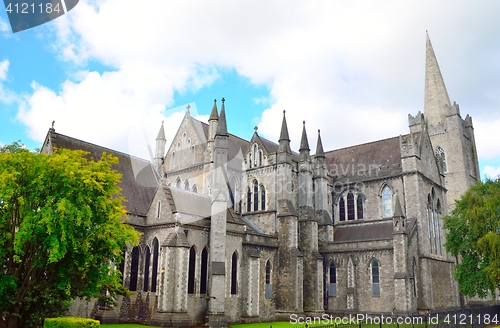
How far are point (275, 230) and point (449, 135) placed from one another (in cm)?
3626

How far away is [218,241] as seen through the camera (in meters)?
29.3

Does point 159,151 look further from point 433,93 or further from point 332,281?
point 433,93

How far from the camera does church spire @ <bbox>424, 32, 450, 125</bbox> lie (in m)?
62.7

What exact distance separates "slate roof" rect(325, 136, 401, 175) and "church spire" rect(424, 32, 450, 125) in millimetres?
20970

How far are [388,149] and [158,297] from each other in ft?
94.6

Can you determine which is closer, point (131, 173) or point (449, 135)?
point (131, 173)

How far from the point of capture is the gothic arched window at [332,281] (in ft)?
125

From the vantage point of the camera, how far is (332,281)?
38.6 metres

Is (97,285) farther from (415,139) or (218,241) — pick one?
(415,139)

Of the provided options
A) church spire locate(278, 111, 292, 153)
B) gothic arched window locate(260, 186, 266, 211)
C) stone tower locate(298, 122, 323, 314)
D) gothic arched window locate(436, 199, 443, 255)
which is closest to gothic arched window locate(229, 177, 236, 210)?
gothic arched window locate(260, 186, 266, 211)

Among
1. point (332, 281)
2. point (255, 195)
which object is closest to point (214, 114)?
point (255, 195)

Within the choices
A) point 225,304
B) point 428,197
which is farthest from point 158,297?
point 428,197

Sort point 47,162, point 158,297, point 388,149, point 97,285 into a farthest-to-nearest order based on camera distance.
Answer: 1. point 388,149
2. point 158,297
3. point 97,285
4. point 47,162

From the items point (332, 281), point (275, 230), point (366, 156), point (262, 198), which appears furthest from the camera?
point (366, 156)
